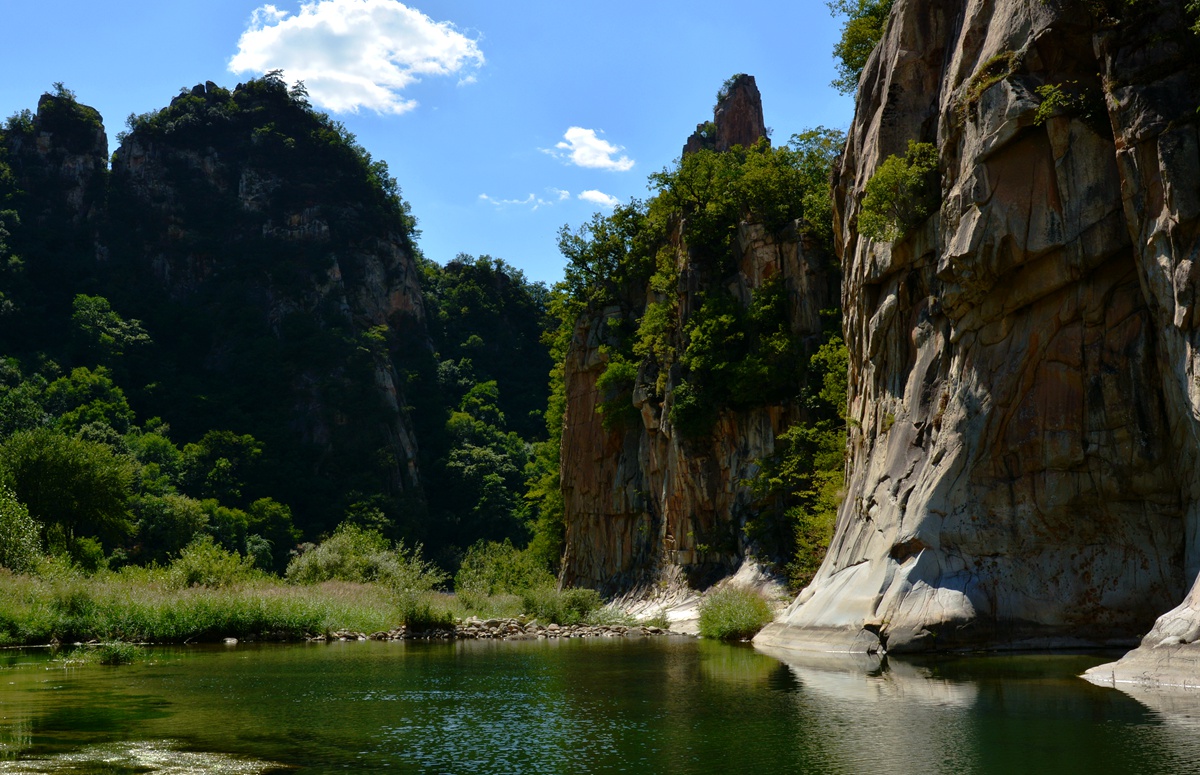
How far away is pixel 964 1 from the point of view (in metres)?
33.9

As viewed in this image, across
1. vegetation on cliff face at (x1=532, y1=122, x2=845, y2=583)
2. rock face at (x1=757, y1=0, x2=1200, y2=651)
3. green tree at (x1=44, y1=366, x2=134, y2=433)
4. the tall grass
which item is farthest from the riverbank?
green tree at (x1=44, y1=366, x2=134, y2=433)

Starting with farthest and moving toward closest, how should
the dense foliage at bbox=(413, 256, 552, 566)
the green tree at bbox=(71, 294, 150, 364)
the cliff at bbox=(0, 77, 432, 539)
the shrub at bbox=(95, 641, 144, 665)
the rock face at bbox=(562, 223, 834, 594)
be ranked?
the dense foliage at bbox=(413, 256, 552, 566) < the cliff at bbox=(0, 77, 432, 539) < the green tree at bbox=(71, 294, 150, 364) < the rock face at bbox=(562, 223, 834, 594) < the shrub at bbox=(95, 641, 144, 665)

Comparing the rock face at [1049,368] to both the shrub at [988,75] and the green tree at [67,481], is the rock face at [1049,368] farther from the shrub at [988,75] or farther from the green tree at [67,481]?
the green tree at [67,481]

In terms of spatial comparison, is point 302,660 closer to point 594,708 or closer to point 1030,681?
point 594,708

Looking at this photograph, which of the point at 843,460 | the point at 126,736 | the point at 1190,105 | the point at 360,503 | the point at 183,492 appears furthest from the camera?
the point at 360,503

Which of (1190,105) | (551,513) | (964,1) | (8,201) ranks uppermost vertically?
(8,201)

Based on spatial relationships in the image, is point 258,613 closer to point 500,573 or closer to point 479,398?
point 500,573

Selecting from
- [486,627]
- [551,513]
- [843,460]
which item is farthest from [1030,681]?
[551,513]

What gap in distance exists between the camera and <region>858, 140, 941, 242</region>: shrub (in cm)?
3291

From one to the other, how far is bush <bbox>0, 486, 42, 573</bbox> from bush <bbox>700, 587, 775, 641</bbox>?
27085mm

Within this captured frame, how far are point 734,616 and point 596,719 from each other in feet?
70.5

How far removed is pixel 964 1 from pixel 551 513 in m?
51.9

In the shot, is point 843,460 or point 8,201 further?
point 8,201

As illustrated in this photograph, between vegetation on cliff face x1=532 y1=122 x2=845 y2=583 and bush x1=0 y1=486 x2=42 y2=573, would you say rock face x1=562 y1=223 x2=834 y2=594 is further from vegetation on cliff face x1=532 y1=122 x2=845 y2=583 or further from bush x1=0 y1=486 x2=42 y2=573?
bush x1=0 y1=486 x2=42 y2=573
